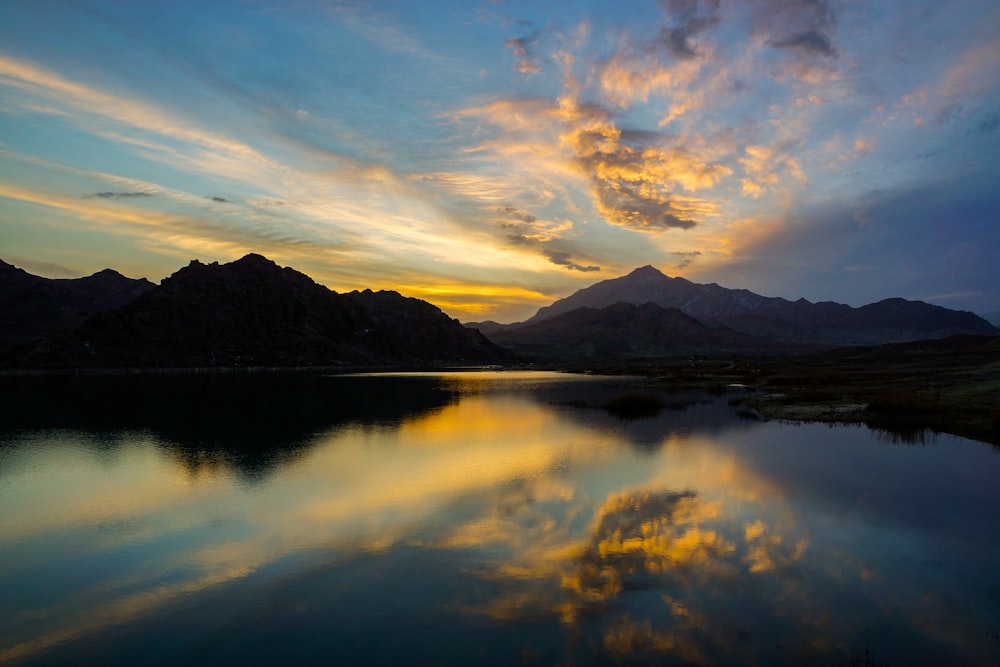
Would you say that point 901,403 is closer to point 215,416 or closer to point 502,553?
point 502,553

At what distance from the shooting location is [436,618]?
1480 cm

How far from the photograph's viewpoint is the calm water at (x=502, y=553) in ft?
44.5

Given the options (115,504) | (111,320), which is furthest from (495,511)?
(111,320)

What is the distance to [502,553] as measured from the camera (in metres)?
19.9

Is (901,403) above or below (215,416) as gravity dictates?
above

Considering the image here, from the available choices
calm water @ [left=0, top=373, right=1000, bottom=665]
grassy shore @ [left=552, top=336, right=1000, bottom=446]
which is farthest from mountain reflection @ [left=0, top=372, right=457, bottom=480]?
grassy shore @ [left=552, top=336, right=1000, bottom=446]

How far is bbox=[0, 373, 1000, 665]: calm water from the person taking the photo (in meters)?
13.6

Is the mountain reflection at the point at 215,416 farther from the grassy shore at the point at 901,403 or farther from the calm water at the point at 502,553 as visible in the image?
the grassy shore at the point at 901,403

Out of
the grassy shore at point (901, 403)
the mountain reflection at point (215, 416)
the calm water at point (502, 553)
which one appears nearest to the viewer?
the calm water at point (502, 553)

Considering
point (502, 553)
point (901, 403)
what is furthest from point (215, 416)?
point (901, 403)

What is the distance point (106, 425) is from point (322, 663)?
179 ft

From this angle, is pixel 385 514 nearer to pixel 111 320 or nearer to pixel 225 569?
pixel 225 569

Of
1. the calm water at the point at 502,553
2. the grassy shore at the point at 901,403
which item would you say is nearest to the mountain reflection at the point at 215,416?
the calm water at the point at 502,553

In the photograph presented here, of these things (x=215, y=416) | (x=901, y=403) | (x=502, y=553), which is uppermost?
(x=901, y=403)
